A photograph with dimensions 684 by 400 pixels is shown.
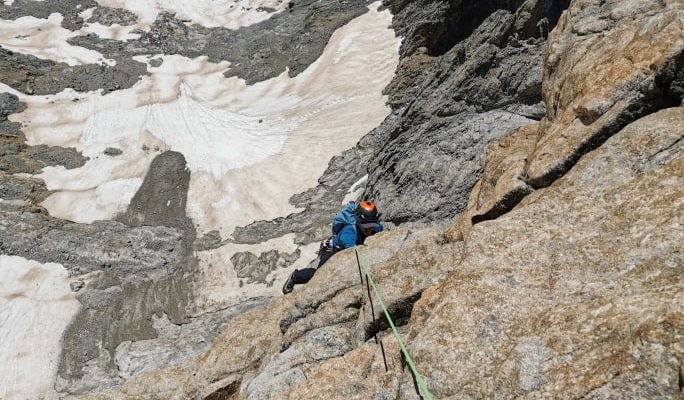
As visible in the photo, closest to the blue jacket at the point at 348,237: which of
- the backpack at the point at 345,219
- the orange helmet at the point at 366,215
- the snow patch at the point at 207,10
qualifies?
the backpack at the point at 345,219

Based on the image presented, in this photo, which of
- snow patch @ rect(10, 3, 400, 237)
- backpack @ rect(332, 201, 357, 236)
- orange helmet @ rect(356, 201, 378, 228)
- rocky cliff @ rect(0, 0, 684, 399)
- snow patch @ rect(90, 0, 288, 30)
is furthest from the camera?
snow patch @ rect(90, 0, 288, 30)

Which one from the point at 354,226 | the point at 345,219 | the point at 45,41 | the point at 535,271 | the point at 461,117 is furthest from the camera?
the point at 45,41

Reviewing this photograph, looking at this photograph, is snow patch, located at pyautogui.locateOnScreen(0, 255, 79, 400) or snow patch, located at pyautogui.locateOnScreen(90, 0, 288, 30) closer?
snow patch, located at pyautogui.locateOnScreen(0, 255, 79, 400)

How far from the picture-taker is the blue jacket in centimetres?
1205

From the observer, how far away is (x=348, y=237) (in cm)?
1211

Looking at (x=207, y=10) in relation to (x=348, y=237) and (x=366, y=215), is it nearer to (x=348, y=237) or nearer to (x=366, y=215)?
(x=366, y=215)

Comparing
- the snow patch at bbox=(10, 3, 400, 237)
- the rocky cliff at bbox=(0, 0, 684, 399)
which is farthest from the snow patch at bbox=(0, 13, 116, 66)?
the rocky cliff at bbox=(0, 0, 684, 399)

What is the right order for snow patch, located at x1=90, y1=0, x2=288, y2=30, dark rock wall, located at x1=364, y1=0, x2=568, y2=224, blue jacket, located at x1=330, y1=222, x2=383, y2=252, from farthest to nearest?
snow patch, located at x1=90, y1=0, x2=288, y2=30
dark rock wall, located at x1=364, y1=0, x2=568, y2=224
blue jacket, located at x1=330, y1=222, x2=383, y2=252

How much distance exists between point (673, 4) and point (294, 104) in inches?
1382

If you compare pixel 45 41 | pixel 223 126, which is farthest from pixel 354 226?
pixel 45 41

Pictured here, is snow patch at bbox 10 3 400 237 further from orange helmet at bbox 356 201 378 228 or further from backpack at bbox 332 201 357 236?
orange helmet at bbox 356 201 378 228

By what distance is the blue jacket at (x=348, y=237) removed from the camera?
39.5ft

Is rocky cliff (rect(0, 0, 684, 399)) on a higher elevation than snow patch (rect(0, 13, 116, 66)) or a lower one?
higher

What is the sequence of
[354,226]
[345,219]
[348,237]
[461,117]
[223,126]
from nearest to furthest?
[348,237], [354,226], [345,219], [461,117], [223,126]
